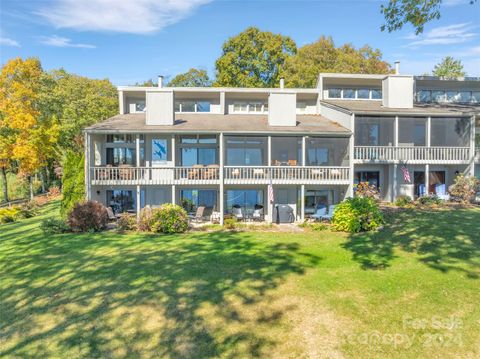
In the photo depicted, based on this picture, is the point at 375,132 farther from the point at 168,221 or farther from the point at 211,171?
the point at 168,221

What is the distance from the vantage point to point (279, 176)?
19953mm

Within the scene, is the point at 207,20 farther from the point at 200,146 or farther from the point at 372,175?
the point at 372,175

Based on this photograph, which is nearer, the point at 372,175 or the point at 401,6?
the point at 401,6

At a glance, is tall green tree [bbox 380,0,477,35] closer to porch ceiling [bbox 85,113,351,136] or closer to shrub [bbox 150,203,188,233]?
porch ceiling [bbox 85,113,351,136]

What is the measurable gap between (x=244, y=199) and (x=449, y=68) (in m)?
51.7

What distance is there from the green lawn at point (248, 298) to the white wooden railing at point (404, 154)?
8.94 m

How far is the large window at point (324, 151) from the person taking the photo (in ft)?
76.4

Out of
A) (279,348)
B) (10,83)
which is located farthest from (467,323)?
(10,83)

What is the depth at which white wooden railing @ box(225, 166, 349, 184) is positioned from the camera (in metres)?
19.6

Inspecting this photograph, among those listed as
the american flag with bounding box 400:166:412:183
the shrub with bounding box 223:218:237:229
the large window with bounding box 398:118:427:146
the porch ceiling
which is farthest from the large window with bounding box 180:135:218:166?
the large window with bounding box 398:118:427:146

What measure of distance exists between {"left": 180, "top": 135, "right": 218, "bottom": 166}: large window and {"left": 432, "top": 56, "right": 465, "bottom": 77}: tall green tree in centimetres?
5005

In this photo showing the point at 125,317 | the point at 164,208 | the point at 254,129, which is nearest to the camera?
the point at 125,317

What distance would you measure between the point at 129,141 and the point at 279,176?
10.7m

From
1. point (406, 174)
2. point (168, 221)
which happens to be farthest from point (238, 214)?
point (406, 174)
